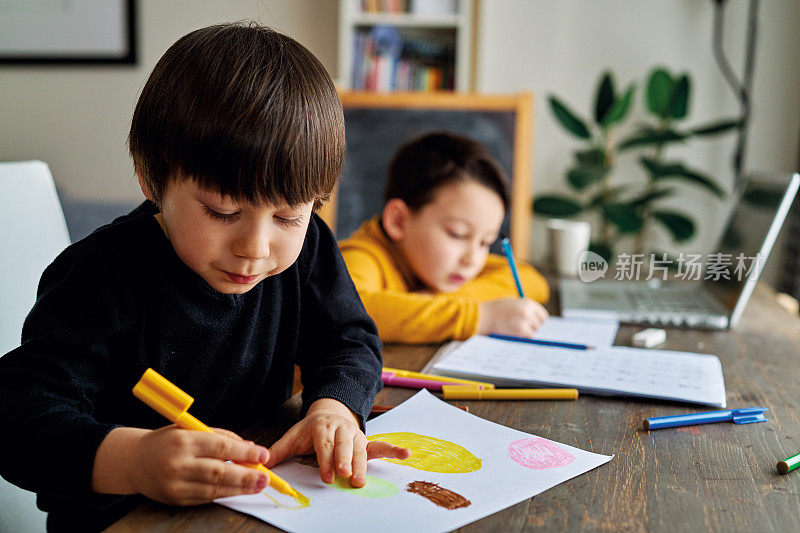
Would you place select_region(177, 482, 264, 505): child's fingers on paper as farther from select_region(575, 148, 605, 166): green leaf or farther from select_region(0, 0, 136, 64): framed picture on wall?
select_region(0, 0, 136, 64): framed picture on wall

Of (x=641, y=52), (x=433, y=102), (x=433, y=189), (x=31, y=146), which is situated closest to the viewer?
(x=433, y=189)

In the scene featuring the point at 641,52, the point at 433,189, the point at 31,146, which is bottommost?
the point at 31,146

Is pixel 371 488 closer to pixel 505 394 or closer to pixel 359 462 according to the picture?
pixel 359 462

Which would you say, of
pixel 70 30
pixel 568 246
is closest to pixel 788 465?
pixel 568 246

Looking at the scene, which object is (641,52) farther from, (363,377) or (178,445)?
(178,445)

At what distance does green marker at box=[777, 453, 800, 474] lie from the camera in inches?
22.3

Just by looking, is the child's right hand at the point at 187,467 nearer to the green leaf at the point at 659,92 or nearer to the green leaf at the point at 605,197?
the green leaf at the point at 605,197

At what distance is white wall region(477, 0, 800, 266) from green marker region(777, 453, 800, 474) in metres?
1.97

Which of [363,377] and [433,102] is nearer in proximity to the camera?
[363,377]

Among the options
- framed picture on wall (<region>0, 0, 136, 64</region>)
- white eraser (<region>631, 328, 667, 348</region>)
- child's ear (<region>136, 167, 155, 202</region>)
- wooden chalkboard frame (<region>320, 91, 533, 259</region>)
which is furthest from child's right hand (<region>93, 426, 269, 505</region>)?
framed picture on wall (<region>0, 0, 136, 64</region>)

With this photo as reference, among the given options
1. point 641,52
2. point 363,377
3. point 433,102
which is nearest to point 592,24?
point 641,52

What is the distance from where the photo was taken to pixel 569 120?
2297mm

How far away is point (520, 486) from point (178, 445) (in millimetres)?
247

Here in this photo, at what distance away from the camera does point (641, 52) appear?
2.46m
